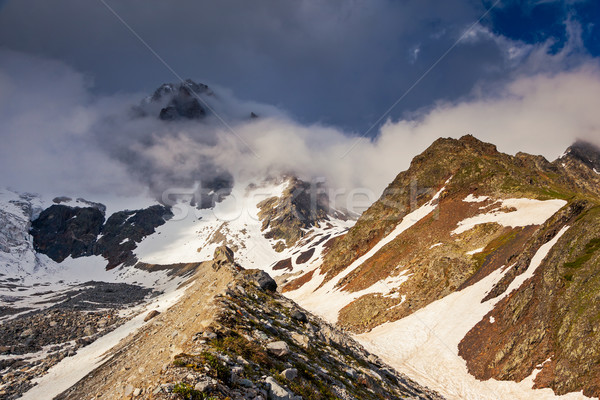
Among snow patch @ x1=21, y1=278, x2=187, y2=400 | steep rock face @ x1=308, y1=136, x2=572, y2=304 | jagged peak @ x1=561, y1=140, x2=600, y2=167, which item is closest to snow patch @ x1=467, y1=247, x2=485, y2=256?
steep rock face @ x1=308, y1=136, x2=572, y2=304

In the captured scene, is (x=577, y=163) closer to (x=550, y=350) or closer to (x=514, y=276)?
(x=514, y=276)

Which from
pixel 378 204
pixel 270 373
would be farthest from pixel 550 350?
pixel 378 204

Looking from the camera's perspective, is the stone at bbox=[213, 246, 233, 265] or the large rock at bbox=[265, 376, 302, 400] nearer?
the large rock at bbox=[265, 376, 302, 400]

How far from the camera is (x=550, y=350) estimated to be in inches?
901

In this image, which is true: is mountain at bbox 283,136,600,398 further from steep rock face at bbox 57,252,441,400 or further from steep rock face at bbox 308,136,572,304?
steep rock face at bbox 57,252,441,400

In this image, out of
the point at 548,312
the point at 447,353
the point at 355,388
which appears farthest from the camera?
the point at 447,353

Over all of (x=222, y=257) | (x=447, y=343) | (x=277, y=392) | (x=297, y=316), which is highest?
(x=222, y=257)

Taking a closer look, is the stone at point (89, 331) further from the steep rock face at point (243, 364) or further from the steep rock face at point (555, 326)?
the steep rock face at point (555, 326)

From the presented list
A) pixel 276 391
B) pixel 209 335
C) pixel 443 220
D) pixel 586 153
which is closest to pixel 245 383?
pixel 276 391

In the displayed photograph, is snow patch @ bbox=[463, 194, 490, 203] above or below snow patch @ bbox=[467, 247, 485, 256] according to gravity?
above

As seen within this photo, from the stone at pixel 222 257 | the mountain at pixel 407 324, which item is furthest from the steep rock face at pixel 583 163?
the stone at pixel 222 257

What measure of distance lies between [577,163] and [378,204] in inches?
5353

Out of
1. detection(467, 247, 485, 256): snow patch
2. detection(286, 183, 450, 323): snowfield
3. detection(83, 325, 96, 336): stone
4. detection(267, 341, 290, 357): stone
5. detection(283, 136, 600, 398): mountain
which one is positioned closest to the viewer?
detection(267, 341, 290, 357): stone

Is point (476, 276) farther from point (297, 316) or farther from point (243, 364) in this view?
point (243, 364)
